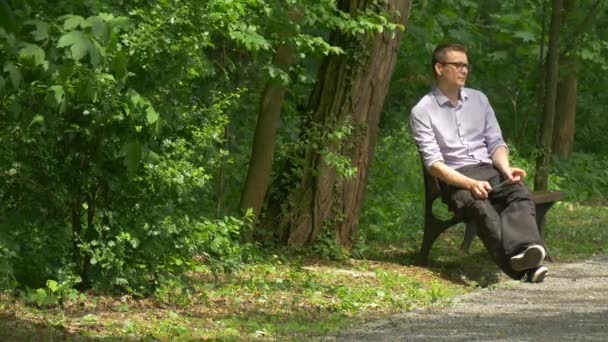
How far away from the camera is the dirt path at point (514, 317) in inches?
283

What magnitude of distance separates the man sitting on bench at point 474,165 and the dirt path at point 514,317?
0.97 feet

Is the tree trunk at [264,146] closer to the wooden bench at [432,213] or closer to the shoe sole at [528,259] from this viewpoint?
the wooden bench at [432,213]

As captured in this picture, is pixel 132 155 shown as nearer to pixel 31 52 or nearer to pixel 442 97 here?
pixel 31 52

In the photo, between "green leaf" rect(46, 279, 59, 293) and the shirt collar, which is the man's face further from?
"green leaf" rect(46, 279, 59, 293)

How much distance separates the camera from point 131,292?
26.2 feet

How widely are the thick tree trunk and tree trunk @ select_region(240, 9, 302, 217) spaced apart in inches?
A: 10.5

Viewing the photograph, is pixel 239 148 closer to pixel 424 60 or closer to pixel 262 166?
pixel 262 166

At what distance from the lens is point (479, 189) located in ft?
32.3

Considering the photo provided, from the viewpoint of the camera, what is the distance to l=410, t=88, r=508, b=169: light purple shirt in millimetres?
10250

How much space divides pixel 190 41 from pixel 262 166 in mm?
3503

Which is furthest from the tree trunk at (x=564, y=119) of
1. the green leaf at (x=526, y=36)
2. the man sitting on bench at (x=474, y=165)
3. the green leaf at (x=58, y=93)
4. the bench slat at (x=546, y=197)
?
the green leaf at (x=58, y=93)

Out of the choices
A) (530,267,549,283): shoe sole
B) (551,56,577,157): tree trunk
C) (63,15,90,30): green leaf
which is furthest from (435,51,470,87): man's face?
(551,56,577,157): tree trunk

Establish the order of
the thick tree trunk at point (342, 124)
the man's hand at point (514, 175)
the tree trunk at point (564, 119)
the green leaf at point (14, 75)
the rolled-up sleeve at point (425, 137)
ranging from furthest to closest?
the tree trunk at point (564, 119) < the thick tree trunk at point (342, 124) < the rolled-up sleeve at point (425, 137) < the man's hand at point (514, 175) < the green leaf at point (14, 75)

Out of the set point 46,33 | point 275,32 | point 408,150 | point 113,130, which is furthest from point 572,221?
point 46,33
